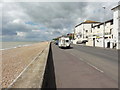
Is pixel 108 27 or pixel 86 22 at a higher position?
pixel 86 22

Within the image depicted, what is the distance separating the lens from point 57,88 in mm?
4473

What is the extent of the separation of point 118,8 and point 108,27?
65.2 feet

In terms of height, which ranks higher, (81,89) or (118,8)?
(118,8)

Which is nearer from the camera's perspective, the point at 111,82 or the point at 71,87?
the point at 71,87

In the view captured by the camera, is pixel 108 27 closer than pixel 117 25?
No

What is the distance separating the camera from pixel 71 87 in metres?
4.50

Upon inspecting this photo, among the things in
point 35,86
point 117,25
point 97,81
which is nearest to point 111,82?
point 97,81

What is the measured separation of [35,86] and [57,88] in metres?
1.24

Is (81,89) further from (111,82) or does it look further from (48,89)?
(111,82)

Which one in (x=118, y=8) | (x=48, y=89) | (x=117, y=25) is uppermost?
(x=118, y=8)

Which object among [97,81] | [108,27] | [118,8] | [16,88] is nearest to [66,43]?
[118,8]

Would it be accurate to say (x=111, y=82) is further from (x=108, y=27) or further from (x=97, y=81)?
(x=108, y=27)

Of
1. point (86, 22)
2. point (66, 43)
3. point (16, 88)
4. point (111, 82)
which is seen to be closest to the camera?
point (16, 88)

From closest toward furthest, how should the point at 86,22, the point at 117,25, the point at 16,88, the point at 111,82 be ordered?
the point at 16,88 < the point at 111,82 < the point at 117,25 < the point at 86,22
